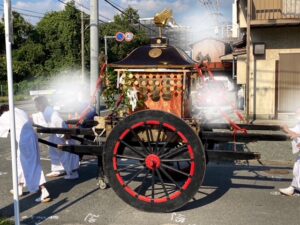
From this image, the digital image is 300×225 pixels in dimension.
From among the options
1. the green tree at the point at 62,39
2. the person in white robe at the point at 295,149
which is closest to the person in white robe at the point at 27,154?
the person in white robe at the point at 295,149

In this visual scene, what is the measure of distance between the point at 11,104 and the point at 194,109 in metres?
3.46

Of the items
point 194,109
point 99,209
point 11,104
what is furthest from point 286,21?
point 11,104

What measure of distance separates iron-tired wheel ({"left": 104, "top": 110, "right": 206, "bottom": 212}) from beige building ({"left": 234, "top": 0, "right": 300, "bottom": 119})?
35.4 ft

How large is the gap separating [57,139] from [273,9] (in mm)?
11148

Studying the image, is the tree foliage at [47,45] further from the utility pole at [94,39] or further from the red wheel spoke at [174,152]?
the red wheel spoke at [174,152]

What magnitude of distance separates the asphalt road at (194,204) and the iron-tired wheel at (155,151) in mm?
232

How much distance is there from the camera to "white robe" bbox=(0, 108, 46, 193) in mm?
5863

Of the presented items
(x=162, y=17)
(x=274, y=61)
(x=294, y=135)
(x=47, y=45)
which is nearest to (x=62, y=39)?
(x=47, y=45)

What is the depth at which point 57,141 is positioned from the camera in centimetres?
746

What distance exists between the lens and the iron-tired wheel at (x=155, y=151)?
205 inches

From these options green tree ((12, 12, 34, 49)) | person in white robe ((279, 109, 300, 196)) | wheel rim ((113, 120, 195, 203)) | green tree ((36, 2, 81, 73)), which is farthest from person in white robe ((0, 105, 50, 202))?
green tree ((12, 12, 34, 49))

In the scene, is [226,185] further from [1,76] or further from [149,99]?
[1,76]

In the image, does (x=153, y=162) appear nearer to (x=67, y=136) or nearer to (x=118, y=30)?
(x=67, y=136)

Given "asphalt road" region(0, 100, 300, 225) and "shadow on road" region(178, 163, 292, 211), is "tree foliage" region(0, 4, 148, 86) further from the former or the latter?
"asphalt road" region(0, 100, 300, 225)
